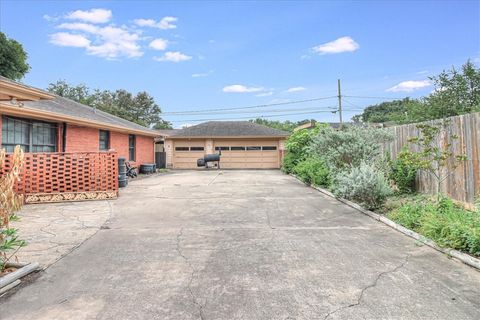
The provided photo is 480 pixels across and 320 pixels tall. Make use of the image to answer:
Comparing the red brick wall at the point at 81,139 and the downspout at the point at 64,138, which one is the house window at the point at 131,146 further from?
the downspout at the point at 64,138

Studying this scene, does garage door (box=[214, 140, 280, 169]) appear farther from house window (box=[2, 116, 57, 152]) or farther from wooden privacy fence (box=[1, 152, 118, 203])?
wooden privacy fence (box=[1, 152, 118, 203])

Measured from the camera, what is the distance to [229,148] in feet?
87.7

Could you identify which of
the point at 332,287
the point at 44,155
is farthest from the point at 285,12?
the point at 332,287

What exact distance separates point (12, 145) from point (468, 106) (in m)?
22.7

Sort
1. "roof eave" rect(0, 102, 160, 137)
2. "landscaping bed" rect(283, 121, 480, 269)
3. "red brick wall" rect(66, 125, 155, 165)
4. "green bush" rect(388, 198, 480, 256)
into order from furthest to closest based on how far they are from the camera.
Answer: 1. "red brick wall" rect(66, 125, 155, 165)
2. "roof eave" rect(0, 102, 160, 137)
3. "landscaping bed" rect(283, 121, 480, 269)
4. "green bush" rect(388, 198, 480, 256)

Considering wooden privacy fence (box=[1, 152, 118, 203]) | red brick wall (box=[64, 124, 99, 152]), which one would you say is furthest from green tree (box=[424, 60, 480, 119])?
red brick wall (box=[64, 124, 99, 152])

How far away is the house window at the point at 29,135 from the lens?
10219 mm

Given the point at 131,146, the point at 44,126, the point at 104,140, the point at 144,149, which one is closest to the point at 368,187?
the point at 44,126

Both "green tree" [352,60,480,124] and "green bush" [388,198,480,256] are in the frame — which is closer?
"green bush" [388,198,480,256]

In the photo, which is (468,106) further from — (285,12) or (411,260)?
(411,260)

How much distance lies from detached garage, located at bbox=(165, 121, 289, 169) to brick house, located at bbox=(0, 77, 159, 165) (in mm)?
8730

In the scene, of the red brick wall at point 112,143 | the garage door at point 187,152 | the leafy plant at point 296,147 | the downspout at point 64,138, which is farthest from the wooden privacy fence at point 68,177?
the garage door at point 187,152

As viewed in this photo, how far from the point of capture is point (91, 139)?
14.9 meters

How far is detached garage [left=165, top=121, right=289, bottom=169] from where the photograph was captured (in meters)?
26.4
